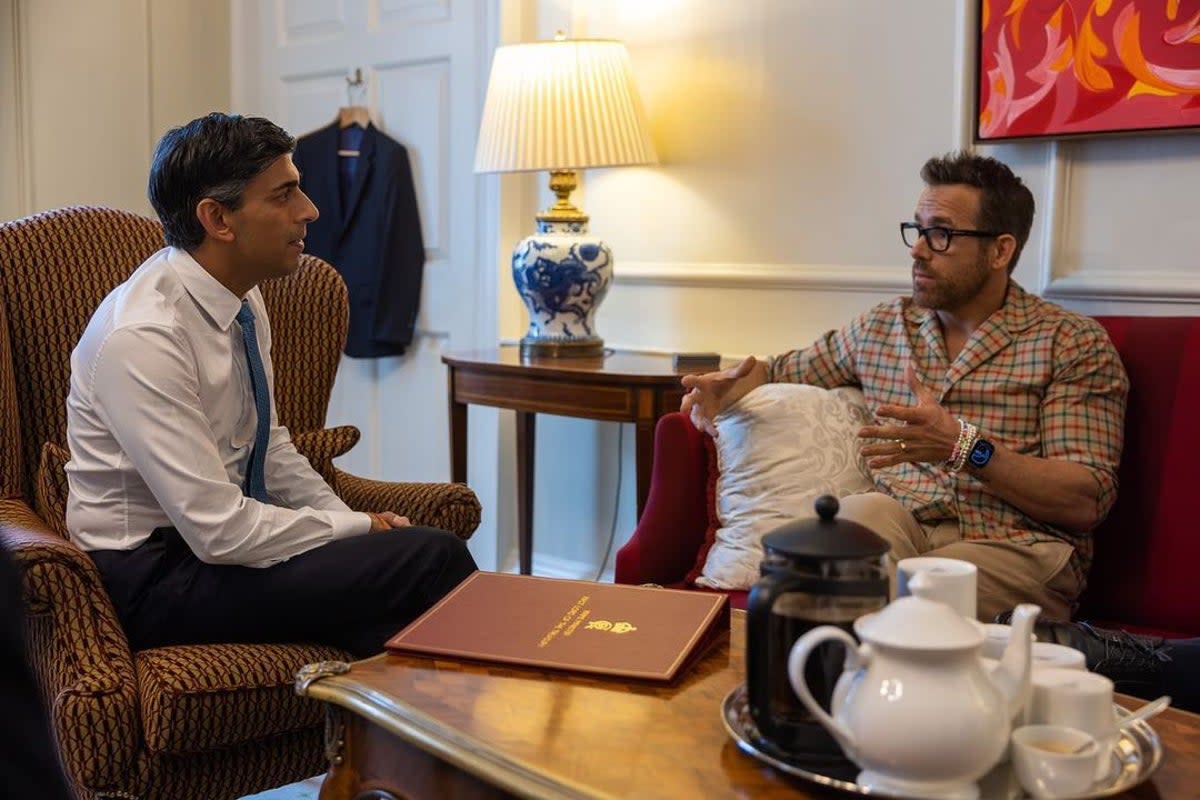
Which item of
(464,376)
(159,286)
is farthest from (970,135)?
(159,286)

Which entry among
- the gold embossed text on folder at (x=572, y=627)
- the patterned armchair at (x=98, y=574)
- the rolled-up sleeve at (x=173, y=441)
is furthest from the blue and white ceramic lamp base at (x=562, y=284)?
the gold embossed text on folder at (x=572, y=627)

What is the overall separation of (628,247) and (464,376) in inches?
21.5

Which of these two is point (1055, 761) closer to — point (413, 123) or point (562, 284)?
point (562, 284)

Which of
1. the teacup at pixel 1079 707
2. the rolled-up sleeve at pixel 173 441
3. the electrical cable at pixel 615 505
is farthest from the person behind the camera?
the electrical cable at pixel 615 505

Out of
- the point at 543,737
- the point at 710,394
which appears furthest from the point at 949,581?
the point at 710,394

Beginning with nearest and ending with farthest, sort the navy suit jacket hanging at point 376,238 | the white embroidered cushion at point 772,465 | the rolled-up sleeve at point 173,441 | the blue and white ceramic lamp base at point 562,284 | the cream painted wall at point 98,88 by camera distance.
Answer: the rolled-up sleeve at point 173,441, the white embroidered cushion at point 772,465, the blue and white ceramic lamp base at point 562,284, the navy suit jacket hanging at point 376,238, the cream painted wall at point 98,88

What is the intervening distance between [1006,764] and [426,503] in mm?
1294

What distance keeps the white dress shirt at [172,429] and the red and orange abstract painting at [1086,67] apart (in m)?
1.42

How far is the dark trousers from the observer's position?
1889 millimetres

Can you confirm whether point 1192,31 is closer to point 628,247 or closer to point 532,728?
point 628,247

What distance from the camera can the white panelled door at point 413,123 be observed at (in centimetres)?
360

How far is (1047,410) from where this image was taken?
2107 mm

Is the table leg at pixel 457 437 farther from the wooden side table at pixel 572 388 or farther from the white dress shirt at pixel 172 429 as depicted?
the white dress shirt at pixel 172 429

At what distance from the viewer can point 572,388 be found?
109 inches
